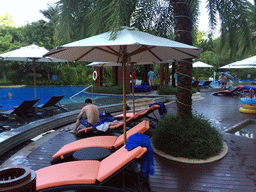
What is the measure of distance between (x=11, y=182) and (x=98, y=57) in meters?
4.10

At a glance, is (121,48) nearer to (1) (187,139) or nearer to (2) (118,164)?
(1) (187,139)

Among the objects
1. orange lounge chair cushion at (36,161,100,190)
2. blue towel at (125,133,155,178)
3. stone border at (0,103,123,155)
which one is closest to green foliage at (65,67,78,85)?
stone border at (0,103,123,155)

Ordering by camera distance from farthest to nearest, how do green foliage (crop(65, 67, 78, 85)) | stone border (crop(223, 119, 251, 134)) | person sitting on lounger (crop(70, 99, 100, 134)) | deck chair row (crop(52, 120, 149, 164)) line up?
green foliage (crop(65, 67, 78, 85)) → stone border (crop(223, 119, 251, 134)) → person sitting on lounger (crop(70, 99, 100, 134)) → deck chair row (crop(52, 120, 149, 164))

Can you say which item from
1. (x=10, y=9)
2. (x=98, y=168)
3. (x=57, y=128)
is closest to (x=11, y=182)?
(x=98, y=168)

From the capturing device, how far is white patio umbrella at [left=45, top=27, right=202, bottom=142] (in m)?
3.04

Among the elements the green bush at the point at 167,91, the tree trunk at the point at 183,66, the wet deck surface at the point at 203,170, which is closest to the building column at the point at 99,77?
the green bush at the point at 167,91

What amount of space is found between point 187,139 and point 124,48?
224cm

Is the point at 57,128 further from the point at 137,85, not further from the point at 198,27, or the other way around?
the point at 137,85

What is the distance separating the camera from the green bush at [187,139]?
13.6 ft

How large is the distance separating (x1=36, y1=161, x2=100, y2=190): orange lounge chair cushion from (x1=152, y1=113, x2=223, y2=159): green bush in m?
1.83

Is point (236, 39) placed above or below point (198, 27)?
below

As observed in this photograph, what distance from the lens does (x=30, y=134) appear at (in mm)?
5512

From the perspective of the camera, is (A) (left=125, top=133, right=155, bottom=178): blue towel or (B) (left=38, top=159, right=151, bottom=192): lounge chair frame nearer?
(B) (left=38, top=159, right=151, bottom=192): lounge chair frame

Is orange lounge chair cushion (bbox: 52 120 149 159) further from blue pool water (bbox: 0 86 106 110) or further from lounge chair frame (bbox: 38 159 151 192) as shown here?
blue pool water (bbox: 0 86 106 110)
